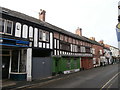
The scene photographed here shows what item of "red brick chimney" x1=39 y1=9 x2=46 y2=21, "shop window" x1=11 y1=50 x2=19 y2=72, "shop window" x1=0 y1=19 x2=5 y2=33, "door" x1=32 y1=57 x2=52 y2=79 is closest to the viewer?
"shop window" x1=0 y1=19 x2=5 y2=33

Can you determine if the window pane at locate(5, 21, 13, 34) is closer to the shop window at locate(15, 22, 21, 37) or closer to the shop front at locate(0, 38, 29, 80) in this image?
the shop window at locate(15, 22, 21, 37)

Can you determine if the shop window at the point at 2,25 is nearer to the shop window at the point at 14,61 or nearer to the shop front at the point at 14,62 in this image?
the shop front at the point at 14,62

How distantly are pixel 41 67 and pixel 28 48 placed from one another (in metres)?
2.87

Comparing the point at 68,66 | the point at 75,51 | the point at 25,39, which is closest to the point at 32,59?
the point at 25,39

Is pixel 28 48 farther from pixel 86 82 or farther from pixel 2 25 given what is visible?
pixel 86 82

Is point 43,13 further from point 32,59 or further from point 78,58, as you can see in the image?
point 78,58

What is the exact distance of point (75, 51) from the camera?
78.7ft

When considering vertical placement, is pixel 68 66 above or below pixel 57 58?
below

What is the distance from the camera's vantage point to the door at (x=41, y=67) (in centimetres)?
1418

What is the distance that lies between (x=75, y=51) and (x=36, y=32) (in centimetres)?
1095

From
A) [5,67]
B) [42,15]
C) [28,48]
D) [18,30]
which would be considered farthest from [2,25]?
[42,15]

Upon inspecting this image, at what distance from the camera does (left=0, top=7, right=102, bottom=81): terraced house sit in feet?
40.4

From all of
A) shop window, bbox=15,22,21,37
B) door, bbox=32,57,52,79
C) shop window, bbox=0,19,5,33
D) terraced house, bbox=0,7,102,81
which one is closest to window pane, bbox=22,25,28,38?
terraced house, bbox=0,7,102,81

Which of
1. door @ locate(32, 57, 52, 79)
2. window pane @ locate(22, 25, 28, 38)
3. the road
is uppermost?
window pane @ locate(22, 25, 28, 38)
